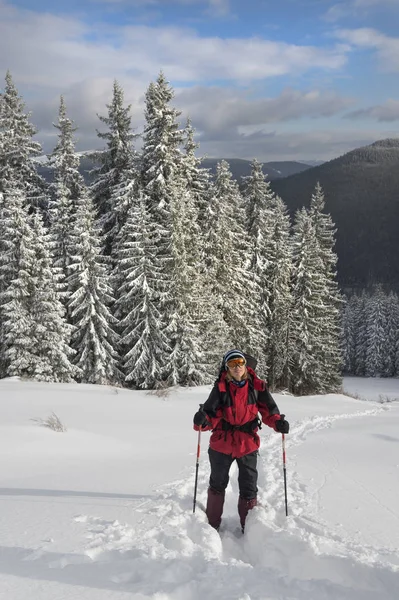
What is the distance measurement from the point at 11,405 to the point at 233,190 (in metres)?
21.1

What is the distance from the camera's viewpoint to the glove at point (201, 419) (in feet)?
16.6

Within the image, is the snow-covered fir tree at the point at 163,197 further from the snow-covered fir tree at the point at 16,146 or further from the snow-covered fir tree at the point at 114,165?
the snow-covered fir tree at the point at 16,146

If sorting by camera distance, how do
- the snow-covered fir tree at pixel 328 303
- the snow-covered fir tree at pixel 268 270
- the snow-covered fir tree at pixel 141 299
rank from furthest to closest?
the snow-covered fir tree at pixel 328 303, the snow-covered fir tree at pixel 268 270, the snow-covered fir tree at pixel 141 299

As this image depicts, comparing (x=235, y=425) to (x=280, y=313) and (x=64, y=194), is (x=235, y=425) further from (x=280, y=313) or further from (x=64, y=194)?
(x=280, y=313)

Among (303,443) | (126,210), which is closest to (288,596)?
(303,443)

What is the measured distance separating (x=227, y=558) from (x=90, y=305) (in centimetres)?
2048

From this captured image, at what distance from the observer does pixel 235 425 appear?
527cm

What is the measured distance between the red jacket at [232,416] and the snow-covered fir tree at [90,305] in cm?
1905

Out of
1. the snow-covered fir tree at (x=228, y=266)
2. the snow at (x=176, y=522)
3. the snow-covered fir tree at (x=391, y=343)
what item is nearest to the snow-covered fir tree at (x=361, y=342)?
the snow-covered fir tree at (x=391, y=343)

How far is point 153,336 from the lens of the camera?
2405 centimetres

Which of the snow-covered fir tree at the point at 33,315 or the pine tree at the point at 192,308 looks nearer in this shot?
the snow-covered fir tree at the point at 33,315

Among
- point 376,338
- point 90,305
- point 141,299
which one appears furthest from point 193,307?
point 376,338

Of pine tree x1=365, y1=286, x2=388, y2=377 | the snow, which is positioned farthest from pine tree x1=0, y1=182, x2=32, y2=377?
pine tree x1=365, y1=286, x2=388, y2=377

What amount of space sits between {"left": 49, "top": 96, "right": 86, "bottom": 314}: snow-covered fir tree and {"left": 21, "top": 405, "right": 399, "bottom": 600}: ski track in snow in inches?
789
